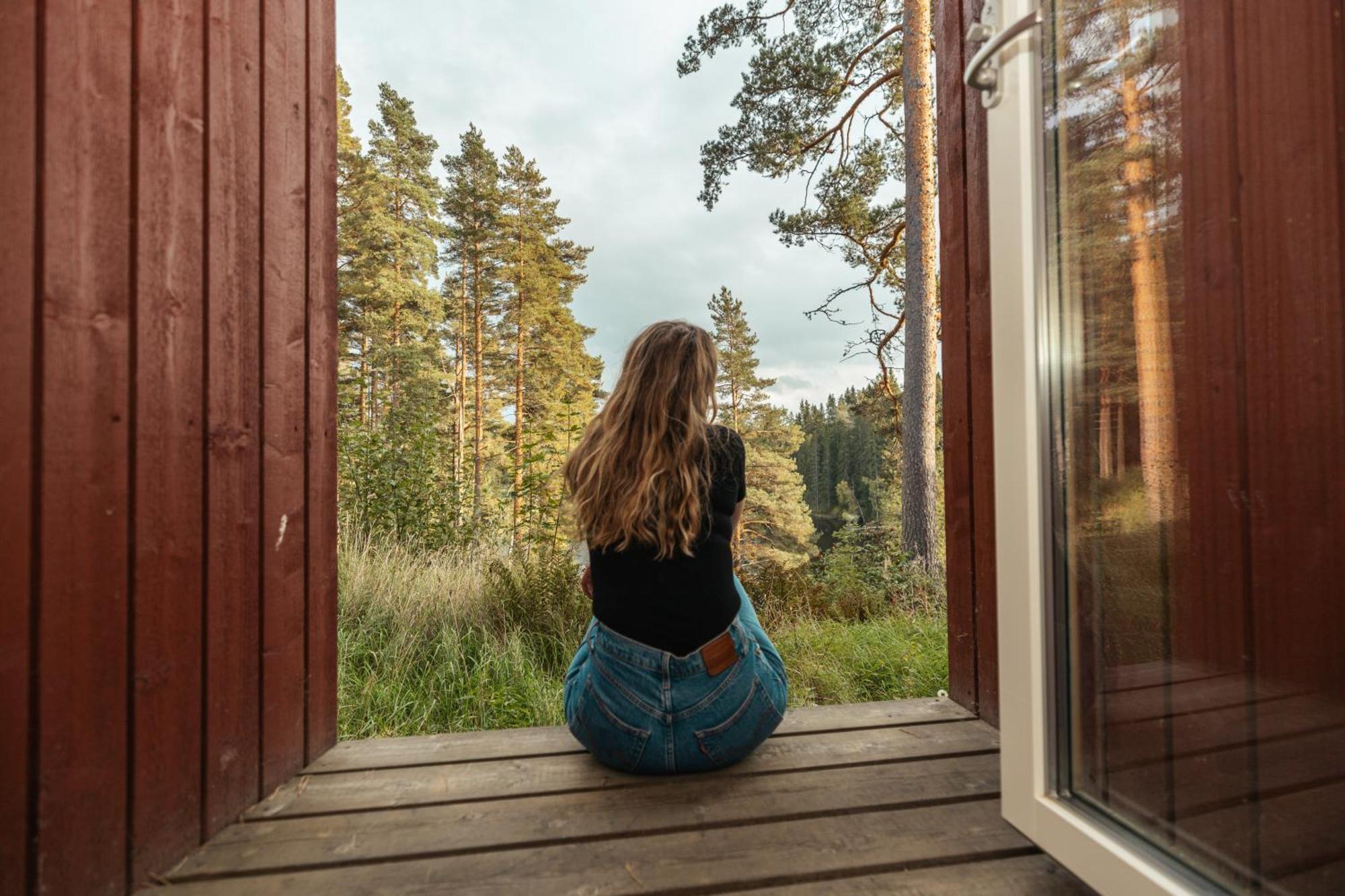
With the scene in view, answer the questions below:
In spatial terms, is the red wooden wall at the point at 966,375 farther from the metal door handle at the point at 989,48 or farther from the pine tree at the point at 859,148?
the pine tree at the point at 859,148

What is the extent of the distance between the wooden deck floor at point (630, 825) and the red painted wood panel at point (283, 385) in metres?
0.19

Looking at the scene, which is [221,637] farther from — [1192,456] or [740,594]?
[1192,456]

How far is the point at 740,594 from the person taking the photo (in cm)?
157

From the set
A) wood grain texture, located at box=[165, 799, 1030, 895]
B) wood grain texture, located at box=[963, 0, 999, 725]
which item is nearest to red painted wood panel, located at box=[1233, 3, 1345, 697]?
wood grain texture, located at box=[165, 799, 1030, 895]

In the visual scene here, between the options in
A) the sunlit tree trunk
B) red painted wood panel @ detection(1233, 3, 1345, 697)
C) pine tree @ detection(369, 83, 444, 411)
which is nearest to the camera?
red painted wood panel @ detection(1233, 3, 1345, 697)

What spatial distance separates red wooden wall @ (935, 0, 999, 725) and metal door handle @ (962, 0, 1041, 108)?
0.52 m

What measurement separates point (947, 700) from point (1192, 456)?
3.79ft

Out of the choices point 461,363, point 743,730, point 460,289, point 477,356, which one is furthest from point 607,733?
point 460,289

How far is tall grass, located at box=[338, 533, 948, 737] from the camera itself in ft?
7.39

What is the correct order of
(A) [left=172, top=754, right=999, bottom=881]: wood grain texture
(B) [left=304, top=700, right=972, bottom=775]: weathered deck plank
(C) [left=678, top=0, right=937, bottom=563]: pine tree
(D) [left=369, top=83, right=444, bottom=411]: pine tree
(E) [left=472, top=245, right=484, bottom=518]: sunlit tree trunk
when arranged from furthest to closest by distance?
(E) [left=472, top=245, right=484, bottom=518]: sunlit tree trunk
(D) [left=369, top=83, right=444, bottom=411]: pine tree
(C) [left=678, top=0, right=937, bottom=563]: pine tree
(B) [left=304, top=700, right=972, bottom=775]: weathered deck plank
(A) [left=172, top=754, right=999, bottom=881]: wood grain texture

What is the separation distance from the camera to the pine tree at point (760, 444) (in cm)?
1410

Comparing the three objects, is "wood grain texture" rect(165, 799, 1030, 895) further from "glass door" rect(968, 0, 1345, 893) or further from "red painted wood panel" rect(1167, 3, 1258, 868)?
"red painted wood panel" rect(1167, 3, 1258, 868)

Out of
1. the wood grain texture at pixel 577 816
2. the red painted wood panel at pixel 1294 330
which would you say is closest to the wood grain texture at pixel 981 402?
the wood grain texture at pixel 577 816

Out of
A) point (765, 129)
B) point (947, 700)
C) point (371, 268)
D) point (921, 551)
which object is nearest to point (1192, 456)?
point (947, 700)
